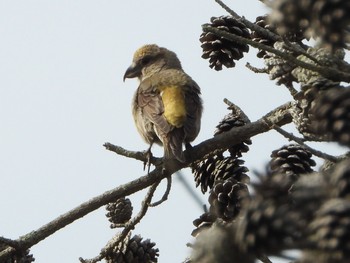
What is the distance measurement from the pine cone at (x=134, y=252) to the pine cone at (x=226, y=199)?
0.57 m

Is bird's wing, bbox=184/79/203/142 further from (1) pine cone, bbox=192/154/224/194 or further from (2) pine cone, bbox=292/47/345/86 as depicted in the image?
(2) pine cone, bbox=292/47/345/86

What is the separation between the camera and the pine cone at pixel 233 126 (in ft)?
15.4

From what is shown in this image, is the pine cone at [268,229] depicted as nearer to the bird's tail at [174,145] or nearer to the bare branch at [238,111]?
the bare branch at [238,111]

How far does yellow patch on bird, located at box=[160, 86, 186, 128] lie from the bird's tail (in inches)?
4.1

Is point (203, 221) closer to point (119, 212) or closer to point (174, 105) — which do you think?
point (119, 212)

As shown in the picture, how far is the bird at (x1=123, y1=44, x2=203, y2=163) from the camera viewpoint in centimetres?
586

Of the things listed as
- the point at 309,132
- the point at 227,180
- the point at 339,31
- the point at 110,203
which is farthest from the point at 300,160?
the point at 339,31

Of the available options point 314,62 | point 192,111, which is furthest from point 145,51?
point 314,62

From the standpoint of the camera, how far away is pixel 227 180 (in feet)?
13.3

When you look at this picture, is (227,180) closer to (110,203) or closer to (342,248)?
(110,203)

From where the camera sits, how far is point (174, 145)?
5688 mm

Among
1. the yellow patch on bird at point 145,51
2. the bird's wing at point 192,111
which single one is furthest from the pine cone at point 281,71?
the yellow patch on bird at point 145,51

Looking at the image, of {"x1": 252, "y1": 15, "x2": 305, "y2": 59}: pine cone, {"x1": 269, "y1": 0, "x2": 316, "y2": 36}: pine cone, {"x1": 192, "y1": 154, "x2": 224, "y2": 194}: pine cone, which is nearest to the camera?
{"x1": 269, "y1": 0, "x2": 316, "y2": 36}: pine cone

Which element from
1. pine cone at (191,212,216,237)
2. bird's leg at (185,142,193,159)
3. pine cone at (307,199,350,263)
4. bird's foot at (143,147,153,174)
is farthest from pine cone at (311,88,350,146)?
bird's leg at (185,142,193,159)
